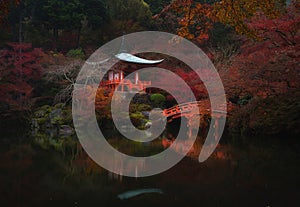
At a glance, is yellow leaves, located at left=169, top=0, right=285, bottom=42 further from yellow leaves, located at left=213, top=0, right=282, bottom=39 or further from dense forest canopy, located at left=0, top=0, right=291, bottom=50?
dense forest canopy, located at left=0, top=0, right=291, bottom=50

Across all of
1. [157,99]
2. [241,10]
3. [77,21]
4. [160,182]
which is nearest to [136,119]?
[157,99]

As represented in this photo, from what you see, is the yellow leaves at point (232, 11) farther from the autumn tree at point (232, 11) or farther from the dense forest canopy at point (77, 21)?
the dense forest canopy at point (77, 21)

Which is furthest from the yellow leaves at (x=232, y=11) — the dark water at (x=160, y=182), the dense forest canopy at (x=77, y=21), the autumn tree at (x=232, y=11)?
the dense forest canopy at (x=77, y=21)

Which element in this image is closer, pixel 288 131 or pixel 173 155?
pixel 173 155

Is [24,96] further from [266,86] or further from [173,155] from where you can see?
[266,86]

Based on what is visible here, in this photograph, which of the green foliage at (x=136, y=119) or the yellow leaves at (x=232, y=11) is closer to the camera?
the yellow leaves at (x=232, y=11)

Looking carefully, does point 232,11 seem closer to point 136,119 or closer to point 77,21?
point 136,119

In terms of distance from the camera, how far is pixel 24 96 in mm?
14750

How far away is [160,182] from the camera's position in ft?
19.0

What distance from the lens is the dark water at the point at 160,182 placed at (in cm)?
473

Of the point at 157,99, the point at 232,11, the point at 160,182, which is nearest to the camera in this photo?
the point at 232,11

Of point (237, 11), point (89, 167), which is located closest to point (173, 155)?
point (89, 167)

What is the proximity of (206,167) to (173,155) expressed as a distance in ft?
5.15

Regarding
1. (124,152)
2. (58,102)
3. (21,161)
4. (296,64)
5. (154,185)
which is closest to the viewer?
(154,185)
